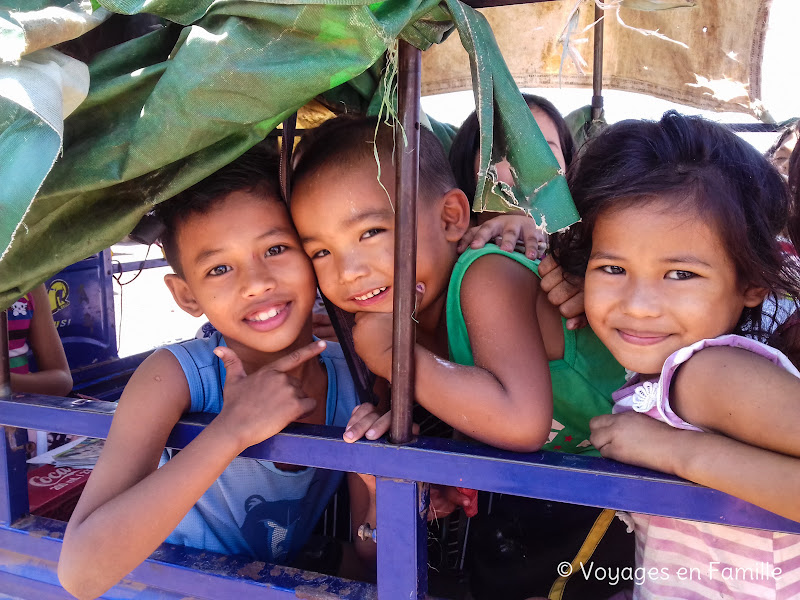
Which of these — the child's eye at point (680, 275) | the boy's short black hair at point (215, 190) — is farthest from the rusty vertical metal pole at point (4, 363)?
the child's eye at point (680, 275)

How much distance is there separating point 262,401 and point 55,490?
1.48 metres

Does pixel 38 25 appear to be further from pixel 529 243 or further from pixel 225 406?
pixel 529 243

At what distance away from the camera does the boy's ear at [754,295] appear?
1.30m

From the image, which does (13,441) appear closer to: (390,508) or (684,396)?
(390,508)

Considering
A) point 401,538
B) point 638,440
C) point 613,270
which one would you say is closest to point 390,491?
point 401,538

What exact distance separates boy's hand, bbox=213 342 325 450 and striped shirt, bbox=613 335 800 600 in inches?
28.8

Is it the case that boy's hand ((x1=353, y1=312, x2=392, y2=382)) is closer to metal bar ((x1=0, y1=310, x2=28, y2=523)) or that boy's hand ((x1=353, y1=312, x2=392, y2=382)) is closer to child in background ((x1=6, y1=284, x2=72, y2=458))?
metal bar ((x1=0, y1=310, x2=28, y2=523))

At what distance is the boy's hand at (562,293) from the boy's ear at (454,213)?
314 mm

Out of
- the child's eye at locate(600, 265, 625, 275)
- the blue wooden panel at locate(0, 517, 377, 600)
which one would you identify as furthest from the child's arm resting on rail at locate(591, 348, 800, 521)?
the blue wooden panel at locate(0, 517, 377, 600)

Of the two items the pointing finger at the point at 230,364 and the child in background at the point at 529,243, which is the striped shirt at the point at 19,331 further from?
the child in background at the point at 529,243

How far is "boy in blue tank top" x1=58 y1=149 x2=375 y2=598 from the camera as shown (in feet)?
4.03

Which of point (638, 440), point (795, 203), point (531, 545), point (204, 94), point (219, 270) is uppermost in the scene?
point (204, 94)

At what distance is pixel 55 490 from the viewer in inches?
88.7

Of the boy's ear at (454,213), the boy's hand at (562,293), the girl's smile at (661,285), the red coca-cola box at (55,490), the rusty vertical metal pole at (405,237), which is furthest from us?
the red coca-cola box at (55,490)
